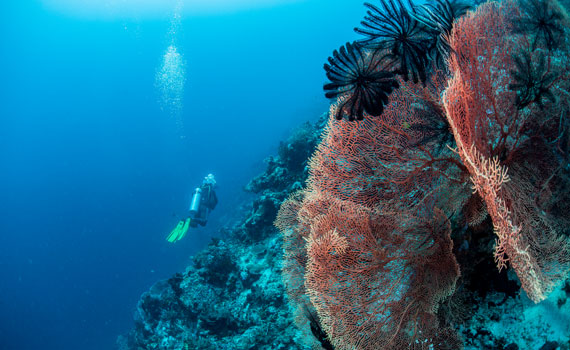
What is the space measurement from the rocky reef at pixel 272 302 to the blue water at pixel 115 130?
2673 centimetres

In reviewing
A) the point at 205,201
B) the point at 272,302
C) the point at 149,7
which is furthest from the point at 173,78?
the point at 272,302

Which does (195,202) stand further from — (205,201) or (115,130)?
(115,130)

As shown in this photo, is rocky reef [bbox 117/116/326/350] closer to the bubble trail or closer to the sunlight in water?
the bubble trail

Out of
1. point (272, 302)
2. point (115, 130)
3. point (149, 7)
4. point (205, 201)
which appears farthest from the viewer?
point (149, 7)

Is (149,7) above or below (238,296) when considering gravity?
above

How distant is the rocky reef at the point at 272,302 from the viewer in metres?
2.71

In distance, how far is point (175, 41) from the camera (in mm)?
122000

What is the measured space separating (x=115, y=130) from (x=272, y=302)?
108 meters

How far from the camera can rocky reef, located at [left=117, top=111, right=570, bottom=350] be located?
271 cm

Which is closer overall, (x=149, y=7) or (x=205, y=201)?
(x=205, y=201)

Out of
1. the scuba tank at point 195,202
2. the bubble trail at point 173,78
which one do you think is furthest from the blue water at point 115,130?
the scuba tank at point 195,202

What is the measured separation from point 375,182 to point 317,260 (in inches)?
40.3

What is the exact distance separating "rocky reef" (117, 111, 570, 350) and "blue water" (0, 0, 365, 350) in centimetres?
2673

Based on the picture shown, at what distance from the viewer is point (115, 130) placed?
95.2m
